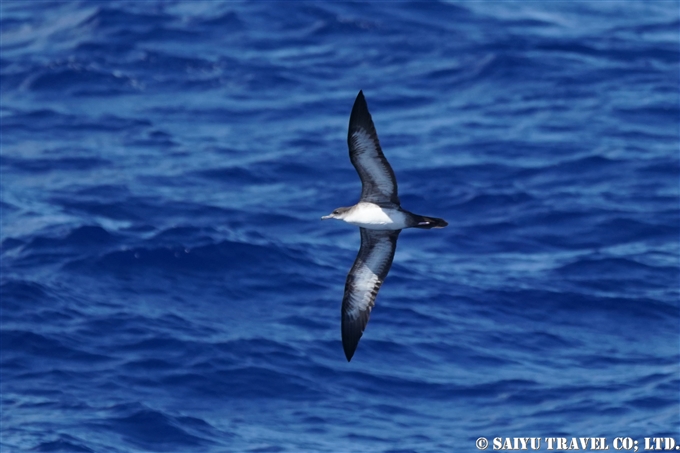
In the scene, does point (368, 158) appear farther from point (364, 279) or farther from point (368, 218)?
point (364, 279)

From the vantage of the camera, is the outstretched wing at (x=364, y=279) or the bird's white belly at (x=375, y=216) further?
the outstretched wing at (x=364, y=279)

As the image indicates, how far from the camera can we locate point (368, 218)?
11.1m

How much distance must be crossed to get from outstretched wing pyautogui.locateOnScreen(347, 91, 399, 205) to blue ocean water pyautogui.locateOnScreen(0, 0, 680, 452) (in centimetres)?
504

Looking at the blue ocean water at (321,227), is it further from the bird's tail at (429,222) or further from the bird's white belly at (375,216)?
the bird's tail at (429,222)

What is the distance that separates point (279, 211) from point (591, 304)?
586cm

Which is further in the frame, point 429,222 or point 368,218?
point 368,218

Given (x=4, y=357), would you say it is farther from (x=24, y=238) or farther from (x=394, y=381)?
(x=394, y=381)

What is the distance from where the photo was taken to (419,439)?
15266mm

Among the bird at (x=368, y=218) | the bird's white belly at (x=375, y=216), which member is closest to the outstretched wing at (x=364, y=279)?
the bird at (x=368, y=218)

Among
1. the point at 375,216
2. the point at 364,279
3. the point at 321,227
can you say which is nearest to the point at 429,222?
the point at 375,216

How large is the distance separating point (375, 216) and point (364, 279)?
1264mm

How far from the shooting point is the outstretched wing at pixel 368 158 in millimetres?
10625

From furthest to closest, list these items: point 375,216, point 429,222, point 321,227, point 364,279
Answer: point 321,227
point 364,279
point 375,216
point 429,222

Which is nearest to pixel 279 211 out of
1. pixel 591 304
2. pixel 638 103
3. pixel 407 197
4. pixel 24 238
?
pixel 407 197
